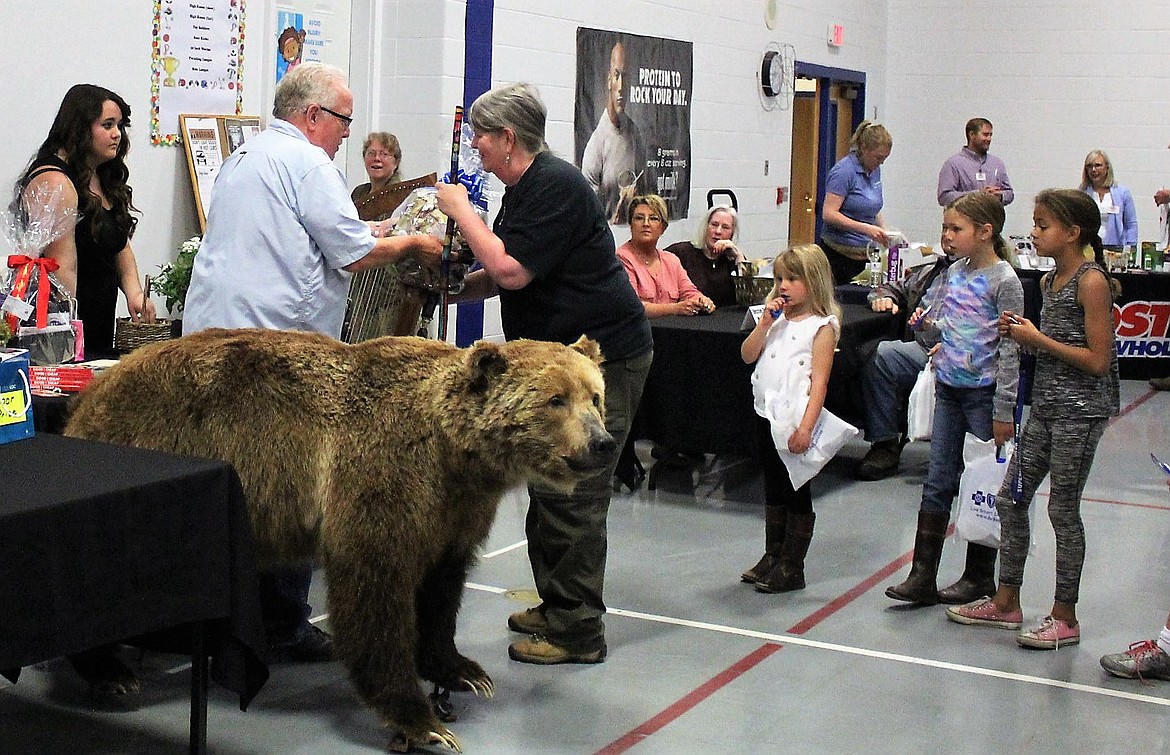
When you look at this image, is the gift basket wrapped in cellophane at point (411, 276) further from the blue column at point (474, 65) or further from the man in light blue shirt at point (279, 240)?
the blue column at point (474, 65)

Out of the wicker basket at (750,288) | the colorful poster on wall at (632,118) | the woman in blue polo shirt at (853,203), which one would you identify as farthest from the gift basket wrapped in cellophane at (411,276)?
the woman in blue polo shirt at (853,203)

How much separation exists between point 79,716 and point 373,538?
3.16ft

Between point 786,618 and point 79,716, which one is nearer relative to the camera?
point 79,716

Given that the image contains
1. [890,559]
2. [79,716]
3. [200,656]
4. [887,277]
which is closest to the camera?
[200,656]

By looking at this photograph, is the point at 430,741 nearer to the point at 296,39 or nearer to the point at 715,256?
the point at 715,256

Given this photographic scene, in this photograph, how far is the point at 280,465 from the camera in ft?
10.3

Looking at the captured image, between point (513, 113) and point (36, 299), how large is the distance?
151cm

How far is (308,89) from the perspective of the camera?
145 inches

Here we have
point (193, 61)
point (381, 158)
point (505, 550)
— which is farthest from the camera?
point (381, 158)

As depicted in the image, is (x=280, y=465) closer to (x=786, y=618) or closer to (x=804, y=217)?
(x=786, y=618)

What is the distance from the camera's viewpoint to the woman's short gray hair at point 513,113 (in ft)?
12.1

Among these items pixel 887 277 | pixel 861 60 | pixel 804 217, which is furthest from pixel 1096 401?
pixel 861 60

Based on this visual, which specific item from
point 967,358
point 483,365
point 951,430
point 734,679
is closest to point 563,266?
point 483,365

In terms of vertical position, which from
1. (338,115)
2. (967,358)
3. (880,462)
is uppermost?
(338,115)
